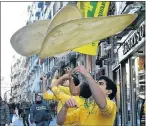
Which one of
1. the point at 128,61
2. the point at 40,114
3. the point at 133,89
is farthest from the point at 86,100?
the point at 128,61

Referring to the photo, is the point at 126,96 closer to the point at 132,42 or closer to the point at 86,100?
the point at 132,42

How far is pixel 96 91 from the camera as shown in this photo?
3.56m

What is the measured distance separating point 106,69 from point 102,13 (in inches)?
266

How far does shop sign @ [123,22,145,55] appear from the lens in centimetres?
1212

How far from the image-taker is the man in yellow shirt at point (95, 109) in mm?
3568

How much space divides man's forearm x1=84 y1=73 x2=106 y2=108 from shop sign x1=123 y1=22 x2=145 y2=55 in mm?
8562

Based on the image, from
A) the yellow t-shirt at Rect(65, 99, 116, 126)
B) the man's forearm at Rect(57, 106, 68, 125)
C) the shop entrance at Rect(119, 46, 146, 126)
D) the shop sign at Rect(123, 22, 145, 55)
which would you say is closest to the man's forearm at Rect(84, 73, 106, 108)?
the yellow t-shirt at Rect(65, 99, 116, 126)

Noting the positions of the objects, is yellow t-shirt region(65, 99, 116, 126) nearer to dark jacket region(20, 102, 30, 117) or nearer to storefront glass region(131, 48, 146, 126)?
storefront glass region(131, 48, 146, 126)

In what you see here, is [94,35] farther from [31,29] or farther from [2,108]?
[2,108]

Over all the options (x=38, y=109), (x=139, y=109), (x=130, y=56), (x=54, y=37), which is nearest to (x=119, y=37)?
(x=130, y=56)

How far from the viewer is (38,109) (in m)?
12.0

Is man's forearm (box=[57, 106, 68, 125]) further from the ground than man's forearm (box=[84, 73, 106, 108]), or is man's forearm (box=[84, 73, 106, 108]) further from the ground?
man's forearm (box=[84, 73, 106, 108])

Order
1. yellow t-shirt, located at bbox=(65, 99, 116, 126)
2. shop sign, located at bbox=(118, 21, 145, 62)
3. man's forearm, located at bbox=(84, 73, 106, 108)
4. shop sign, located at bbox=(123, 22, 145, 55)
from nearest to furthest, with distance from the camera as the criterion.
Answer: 1. man's forearm, located at bbox=(84, 73, 106, 108)
2. yellow t-shirt, located at bbox=(65, 99, 116, 126)
3. shop sign, located at bbox=(123, 22, 145, 55)
4. shop sign, located at bbox=(118, 21, 145, 62)

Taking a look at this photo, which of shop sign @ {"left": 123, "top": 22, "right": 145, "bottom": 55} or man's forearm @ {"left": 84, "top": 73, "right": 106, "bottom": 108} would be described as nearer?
man's forearm @ {"left": 84, "top": 73, "right": 106, "bottom": 108}
